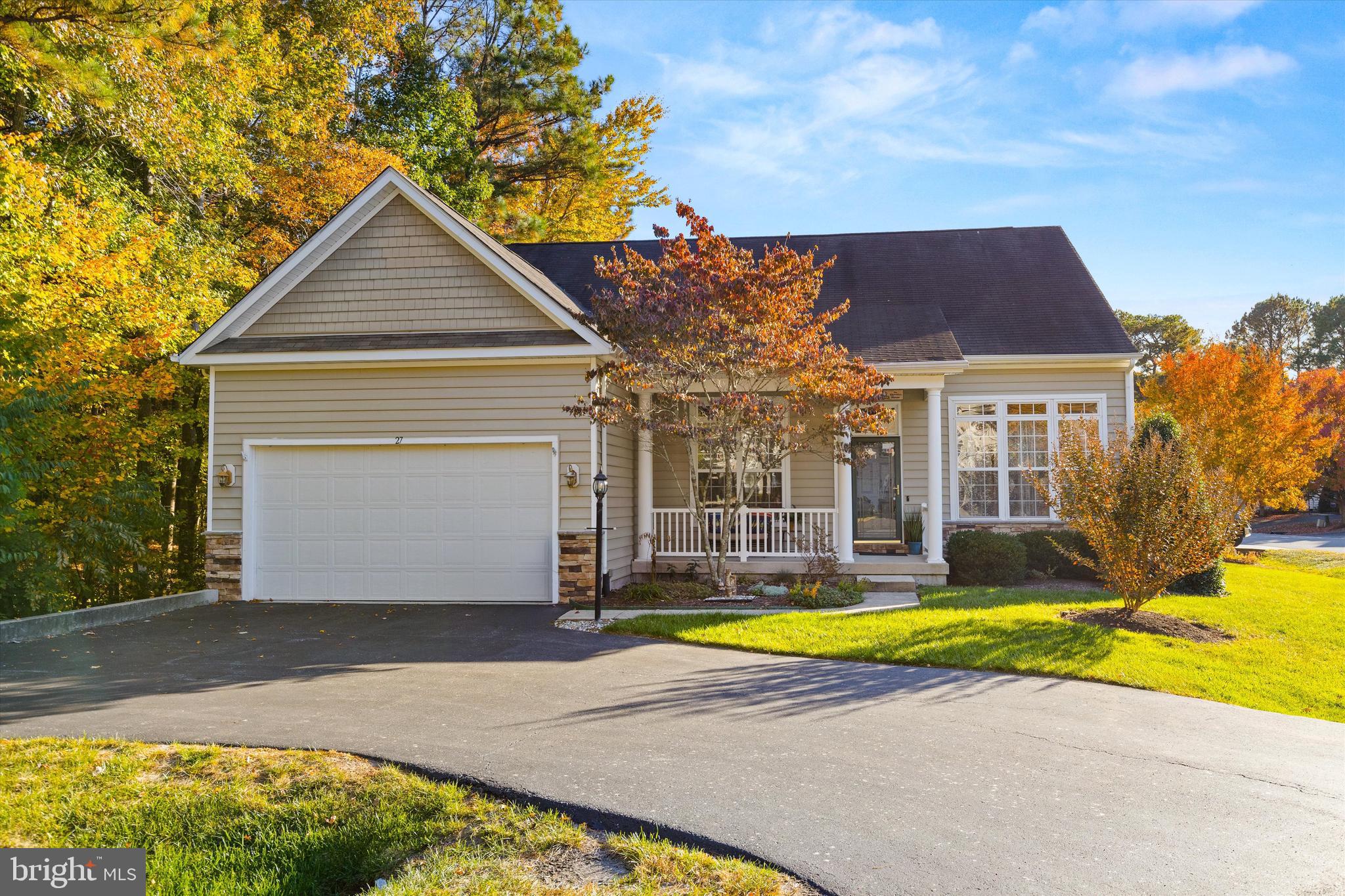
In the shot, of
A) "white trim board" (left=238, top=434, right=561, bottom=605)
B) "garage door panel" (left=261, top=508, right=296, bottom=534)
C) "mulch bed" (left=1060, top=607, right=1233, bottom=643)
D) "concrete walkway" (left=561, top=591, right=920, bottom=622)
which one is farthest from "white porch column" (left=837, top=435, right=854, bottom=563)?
"garage door panel" (left=261, top=508, right=296, bottom=534)

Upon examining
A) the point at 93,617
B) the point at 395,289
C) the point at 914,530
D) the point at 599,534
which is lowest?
the point at 93,617

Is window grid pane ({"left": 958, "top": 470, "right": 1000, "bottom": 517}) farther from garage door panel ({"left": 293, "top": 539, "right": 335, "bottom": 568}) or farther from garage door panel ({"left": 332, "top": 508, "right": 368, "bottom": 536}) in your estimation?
garage door panel ({"left": 293, "top": 539, "right": 335, "bottom": 568})

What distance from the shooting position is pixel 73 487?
11961 mm

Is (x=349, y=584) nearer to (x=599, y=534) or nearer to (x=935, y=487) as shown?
(x=599, y=534)

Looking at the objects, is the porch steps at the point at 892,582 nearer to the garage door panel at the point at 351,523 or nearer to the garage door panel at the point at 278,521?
the garage door panel at the point at 351,523

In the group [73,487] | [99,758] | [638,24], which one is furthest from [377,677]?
[638,24]

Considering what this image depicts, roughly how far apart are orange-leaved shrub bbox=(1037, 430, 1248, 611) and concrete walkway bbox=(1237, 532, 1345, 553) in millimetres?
12721

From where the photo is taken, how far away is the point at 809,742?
5652 millimetres

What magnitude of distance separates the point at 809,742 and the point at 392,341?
8608 mm

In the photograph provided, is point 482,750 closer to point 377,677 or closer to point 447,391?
point 377,677

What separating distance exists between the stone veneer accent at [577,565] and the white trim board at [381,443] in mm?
81

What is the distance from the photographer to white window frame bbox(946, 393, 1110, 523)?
1495 cm

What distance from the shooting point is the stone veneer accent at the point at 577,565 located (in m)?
11.5

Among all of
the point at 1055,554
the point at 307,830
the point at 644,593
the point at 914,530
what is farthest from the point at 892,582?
the point at 307,830
